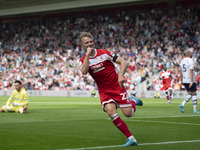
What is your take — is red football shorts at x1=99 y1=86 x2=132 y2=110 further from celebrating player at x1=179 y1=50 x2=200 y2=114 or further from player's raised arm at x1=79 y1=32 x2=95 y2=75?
celebrating player at x1=179 y1=50 x2=200 y2=114

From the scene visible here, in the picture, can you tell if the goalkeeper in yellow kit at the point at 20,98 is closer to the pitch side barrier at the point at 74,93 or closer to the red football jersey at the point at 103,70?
the red football jersey at the point at 103,70

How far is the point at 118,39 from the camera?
42.3 m

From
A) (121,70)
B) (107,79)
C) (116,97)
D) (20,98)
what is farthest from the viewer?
(20,98)

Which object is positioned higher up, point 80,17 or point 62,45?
point 80,17

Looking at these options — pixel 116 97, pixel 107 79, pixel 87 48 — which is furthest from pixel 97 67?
pixel 116 97

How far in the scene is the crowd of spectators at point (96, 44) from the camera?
122 feet

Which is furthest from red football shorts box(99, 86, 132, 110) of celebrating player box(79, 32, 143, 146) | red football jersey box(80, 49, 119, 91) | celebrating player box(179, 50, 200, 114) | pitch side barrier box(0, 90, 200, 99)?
pitch side barrier box(0, 90, 200, 99)

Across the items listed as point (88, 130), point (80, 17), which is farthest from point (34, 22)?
point (88, 130)

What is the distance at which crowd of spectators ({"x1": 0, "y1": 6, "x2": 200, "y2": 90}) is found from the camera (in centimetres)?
3706

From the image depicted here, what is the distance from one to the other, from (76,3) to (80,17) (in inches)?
245

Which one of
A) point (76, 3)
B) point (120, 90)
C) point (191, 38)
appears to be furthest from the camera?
point (76, 3)

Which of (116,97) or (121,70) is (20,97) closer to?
(116,97)

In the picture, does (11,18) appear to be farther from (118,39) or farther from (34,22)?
(118,39)

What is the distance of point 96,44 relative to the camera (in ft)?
143
